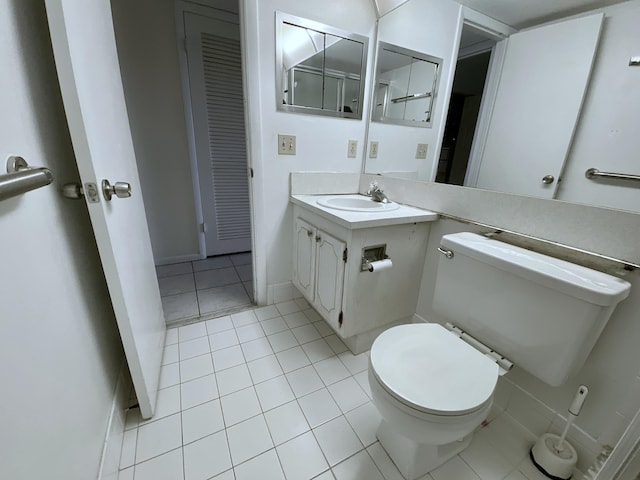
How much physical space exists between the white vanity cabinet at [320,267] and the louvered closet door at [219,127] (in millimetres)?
1006

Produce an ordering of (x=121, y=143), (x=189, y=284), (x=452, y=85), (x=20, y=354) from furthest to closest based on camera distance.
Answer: (x=189, y=284), (x=452, y=85), (x=121, y=143), (x=20, y=354)

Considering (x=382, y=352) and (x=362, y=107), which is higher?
(x=362, y=107)

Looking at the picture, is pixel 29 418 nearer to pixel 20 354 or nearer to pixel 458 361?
pixel 20 354

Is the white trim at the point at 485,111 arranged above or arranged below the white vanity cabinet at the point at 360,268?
above

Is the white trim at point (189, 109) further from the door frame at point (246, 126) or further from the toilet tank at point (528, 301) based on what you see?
the toilet tank at point (528, 301)

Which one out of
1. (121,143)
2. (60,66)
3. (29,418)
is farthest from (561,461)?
(121,143)

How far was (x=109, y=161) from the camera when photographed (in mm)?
886

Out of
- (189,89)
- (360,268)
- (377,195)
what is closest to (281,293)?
(360,268)

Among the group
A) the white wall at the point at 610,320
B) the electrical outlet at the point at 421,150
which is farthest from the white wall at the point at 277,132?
the white wall at the point at 610,320

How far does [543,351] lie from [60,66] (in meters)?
1.53

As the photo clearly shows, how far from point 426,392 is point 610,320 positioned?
25.8 inches

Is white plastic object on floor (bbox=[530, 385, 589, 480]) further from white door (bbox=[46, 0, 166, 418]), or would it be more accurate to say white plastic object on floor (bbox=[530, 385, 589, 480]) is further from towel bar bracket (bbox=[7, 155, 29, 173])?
towel bar bracket (bbox=[7, 155, 29, 173])

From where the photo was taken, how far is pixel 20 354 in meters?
0.48

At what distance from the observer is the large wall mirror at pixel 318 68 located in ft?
4.77
